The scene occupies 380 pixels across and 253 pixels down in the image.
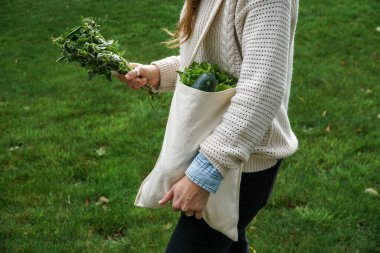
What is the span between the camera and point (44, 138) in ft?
16.1

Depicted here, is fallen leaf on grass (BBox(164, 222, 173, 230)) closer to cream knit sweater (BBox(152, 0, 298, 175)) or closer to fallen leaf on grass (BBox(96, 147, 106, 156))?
fallen leaf on grass (BBox(96, 147, 106, 156))

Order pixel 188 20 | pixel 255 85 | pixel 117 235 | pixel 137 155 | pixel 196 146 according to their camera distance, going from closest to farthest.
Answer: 1. pixel 255 85
2. pixel 196 146
3. pixel 188 20
4. pixel 117 235
5. pixel 137 155

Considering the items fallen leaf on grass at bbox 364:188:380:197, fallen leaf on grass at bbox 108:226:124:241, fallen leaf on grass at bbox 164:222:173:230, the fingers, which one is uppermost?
the fingers

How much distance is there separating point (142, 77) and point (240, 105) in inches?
30.8

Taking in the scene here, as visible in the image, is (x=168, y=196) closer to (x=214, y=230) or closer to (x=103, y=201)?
(x=214, y=230)

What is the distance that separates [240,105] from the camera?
5.21ft

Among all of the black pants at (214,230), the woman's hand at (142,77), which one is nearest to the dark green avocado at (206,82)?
the black pants at (214,230)

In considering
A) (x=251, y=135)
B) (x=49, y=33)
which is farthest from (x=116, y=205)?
(x=49, y=33)

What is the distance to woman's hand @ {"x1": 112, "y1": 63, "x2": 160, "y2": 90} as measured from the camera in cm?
221

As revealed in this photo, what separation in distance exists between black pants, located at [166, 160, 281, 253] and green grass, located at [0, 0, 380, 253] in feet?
4.66

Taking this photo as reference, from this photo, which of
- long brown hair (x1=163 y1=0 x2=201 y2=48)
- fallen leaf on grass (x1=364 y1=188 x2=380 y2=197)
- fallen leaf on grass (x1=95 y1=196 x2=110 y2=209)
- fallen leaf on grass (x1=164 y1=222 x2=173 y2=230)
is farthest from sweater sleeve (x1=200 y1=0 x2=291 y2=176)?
fallen leaf on grass (x1=364 y1=188 x2=380 y2=197)

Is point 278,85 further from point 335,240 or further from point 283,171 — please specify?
point 283,171

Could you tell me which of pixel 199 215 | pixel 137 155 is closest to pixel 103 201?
pixel 137 155

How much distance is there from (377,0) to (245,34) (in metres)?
8.62
